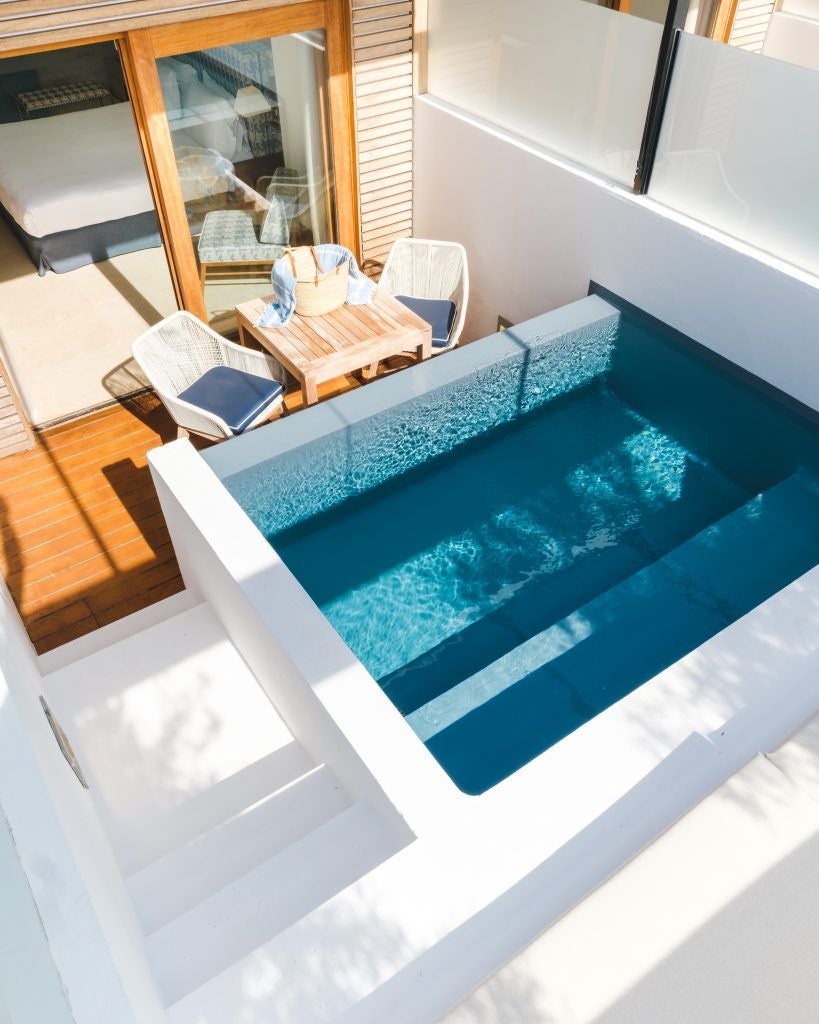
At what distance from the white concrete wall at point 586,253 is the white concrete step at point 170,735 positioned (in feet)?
12.2

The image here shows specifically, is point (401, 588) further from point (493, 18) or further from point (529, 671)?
point (493, 18)

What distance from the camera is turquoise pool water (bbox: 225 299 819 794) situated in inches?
152

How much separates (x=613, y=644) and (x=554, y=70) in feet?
14.1

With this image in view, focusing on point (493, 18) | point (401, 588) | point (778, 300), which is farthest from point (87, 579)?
point (493, 18)

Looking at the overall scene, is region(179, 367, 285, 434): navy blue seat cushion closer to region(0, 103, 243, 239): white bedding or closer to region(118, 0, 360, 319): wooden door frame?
region(118, 0, 360, 319): wooden door frame

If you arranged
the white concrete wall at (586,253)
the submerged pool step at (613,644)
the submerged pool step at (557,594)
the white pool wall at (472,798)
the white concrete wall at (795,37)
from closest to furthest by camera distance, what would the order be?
1. the white pool wall at (472,798)
2. the submerged pool step at (613,644)
3. the submerged pool step at (557,594)
4. the white concrete wall at (586,253)
5. the white concrete wall at (795,37)

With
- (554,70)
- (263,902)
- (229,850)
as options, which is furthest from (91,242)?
(263,902)

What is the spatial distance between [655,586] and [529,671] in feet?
2.90

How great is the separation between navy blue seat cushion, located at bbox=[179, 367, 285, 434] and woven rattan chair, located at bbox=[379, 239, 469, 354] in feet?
4.86

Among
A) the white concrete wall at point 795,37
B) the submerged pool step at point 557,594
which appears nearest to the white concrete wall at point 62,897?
the submerged pool step at point 557,594

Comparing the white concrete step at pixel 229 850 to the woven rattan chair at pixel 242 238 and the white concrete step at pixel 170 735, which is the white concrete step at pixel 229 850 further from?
the woven rattan chair at pixel 242 238

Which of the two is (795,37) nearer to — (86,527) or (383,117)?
(383,117)

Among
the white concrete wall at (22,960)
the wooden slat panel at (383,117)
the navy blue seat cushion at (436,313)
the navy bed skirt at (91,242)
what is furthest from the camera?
the navy bed skirt at (91,242)

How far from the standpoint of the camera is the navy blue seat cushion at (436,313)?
6.31 metres
